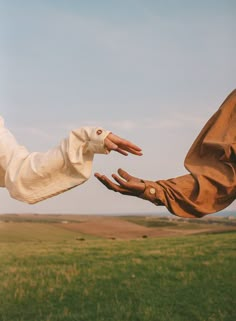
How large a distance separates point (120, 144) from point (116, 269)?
4.67 feet

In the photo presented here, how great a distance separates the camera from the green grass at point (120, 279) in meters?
1.97

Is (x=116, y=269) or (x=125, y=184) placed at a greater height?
(x=125, y=184)

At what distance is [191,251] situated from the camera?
7.34 feet

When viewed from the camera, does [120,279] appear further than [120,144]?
Yes

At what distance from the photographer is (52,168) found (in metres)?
0.95

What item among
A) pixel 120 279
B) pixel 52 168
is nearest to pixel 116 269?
pixel 120 279

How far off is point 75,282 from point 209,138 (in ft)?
4.05

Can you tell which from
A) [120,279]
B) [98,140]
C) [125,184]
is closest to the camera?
[98,140]

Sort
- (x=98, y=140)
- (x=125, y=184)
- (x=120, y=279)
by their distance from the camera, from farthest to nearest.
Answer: (x=120, y=279)
(x=125, y=184)
(x=98, y=140)

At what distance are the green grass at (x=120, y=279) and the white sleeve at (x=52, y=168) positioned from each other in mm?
1124

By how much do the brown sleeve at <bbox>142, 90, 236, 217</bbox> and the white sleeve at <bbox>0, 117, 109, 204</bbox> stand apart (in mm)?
170

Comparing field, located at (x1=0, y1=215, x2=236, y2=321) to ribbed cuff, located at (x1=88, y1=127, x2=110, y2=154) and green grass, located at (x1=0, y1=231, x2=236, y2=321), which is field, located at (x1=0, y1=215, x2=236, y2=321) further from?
ribbed cuff, located at (x1=88, y1=127, x2=110, y2=154)

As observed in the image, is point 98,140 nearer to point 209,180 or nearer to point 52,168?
point 52,168

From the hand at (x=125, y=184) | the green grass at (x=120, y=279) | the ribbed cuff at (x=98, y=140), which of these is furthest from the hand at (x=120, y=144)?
the green grass at (x=120, y=279)
